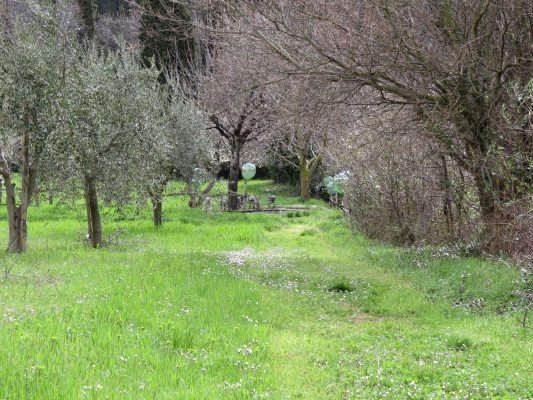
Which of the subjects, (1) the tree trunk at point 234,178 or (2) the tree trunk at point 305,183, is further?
(2) the tree trunk at point 305,183

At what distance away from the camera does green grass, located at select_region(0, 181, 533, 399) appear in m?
5.55

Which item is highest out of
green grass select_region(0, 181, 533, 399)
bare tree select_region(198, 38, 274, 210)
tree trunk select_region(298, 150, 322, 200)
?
bare tree select_region(198, 38, 274, 210)

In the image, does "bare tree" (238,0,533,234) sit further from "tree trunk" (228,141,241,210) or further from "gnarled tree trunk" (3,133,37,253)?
"tree trunk" (228,141,241,210)

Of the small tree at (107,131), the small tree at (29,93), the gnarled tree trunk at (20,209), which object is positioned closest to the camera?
the small tree at (29,93)

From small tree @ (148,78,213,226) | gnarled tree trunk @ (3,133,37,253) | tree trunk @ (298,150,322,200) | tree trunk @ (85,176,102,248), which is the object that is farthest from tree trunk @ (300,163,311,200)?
gnarled tree trunk @ (3,133,37,253)

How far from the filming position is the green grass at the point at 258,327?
5555 mm

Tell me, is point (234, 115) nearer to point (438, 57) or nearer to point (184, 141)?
point (184, 141)

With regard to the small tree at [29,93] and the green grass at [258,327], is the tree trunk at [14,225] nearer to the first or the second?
the small tree at [29,93]

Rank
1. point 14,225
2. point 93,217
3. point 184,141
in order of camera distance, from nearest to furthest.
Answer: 1. point 14,225
2. point 93,217
3. point 184,141

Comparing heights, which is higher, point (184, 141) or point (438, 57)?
point (438, 57)

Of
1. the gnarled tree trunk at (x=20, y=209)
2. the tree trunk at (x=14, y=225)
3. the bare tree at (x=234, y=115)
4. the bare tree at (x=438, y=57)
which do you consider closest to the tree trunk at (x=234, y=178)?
the bare tree at (x=234, y=115)

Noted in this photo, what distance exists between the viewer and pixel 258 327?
7699 millimetres

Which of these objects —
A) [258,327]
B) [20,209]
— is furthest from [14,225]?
[258,327]

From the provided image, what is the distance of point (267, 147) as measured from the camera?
3647 cm
